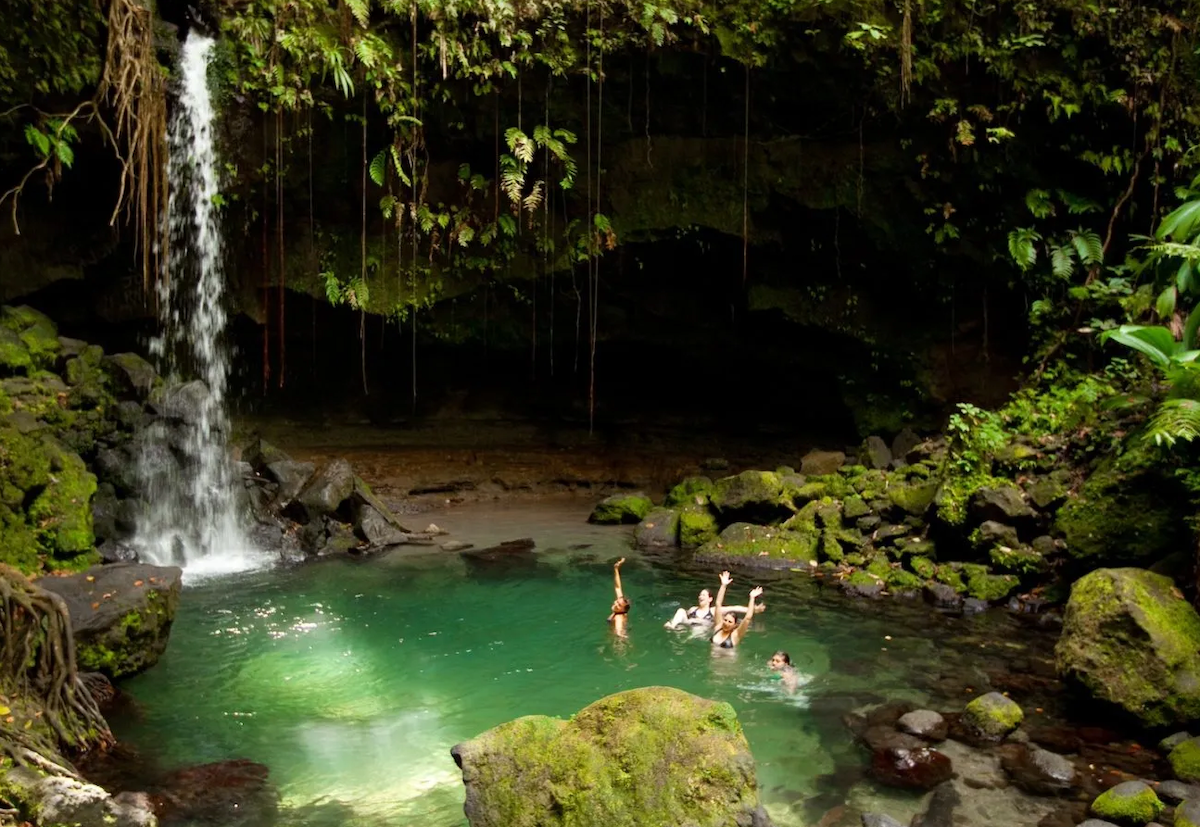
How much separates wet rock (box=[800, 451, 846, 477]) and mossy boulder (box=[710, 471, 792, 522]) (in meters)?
1.57

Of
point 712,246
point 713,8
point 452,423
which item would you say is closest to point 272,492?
point 452,423

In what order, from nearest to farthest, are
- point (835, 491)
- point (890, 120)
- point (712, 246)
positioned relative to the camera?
point (835, 491)
point (890, 120)
point (712, 246)

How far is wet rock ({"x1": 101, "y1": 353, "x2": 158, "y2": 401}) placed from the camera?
12.4 metres

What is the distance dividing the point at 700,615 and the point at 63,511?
693 cm

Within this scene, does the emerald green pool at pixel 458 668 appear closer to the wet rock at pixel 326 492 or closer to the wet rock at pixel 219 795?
the wet rock at pixel 219 795

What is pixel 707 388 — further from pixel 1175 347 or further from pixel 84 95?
pixel 84 95

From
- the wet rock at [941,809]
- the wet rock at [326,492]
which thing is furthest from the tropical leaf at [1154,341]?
the wet rock at [326,492]

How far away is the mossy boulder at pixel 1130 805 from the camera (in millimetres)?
5359

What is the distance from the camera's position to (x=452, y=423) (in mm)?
17578

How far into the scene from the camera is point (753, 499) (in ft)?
43.7

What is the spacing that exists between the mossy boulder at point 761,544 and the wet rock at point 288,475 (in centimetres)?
627

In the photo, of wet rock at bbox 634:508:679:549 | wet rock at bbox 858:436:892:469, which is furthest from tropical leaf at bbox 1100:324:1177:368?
wet rock at bbox 634:508:679:549

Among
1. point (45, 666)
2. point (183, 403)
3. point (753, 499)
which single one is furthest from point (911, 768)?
point (183, 403)

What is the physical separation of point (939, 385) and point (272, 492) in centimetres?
1153
